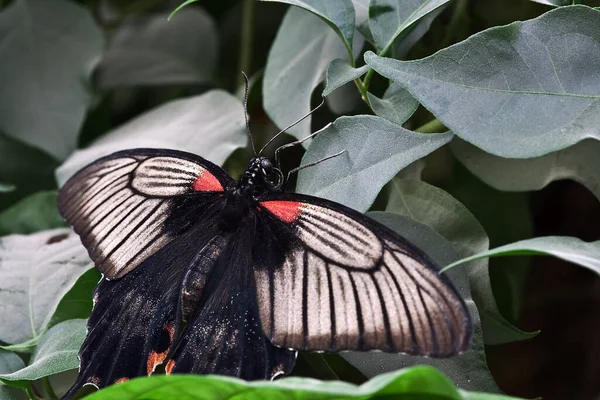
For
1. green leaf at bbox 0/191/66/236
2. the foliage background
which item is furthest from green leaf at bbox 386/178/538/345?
green leaf at bbox 0/191/66/236

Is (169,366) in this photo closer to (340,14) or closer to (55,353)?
(55,353)

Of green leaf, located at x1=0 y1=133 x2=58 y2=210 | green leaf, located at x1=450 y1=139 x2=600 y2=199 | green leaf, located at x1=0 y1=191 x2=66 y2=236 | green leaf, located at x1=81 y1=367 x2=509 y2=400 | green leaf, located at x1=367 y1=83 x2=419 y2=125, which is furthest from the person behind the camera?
green leaf, located at x1=0 y1=133 x2=58 y2=210

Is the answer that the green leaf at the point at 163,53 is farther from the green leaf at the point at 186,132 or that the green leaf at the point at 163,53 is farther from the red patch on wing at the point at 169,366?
the red patch on wing at the point at 169,366

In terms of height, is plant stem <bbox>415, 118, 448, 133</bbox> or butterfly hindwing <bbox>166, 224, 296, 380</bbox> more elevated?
plant stem <bbox>415, 118, 448, 133</bbox>

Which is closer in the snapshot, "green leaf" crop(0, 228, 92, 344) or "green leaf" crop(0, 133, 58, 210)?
"green leaf" crop(0, 228, 92, 344)

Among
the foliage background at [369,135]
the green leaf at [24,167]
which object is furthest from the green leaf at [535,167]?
the green leaf at [24,167]

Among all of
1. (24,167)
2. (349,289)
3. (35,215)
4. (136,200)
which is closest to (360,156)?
(349,289)

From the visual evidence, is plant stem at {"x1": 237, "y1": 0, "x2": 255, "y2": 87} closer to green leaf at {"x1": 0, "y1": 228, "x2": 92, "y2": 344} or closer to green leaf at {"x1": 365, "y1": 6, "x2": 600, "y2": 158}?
green leaf at {"x1": 0, "y1": 228, "x2": 92, "y2": 344}

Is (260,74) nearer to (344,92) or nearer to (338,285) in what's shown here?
(344,92)
